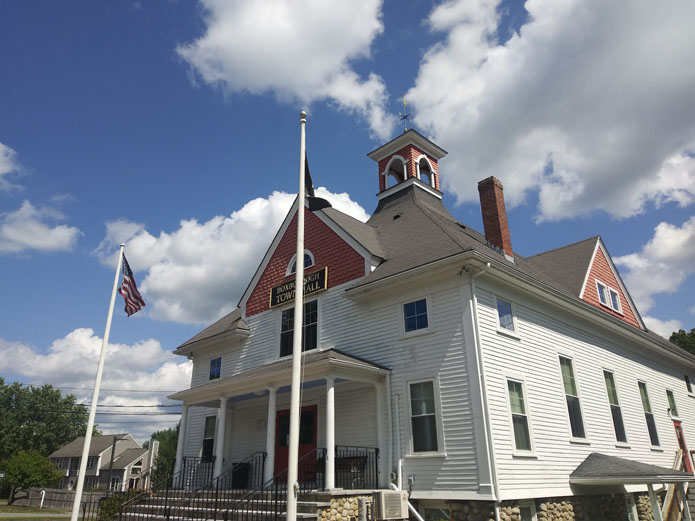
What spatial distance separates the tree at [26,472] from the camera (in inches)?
1455

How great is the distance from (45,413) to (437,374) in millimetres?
84257

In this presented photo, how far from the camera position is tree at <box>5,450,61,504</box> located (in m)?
37.0

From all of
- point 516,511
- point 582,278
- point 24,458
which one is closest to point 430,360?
point 516,511

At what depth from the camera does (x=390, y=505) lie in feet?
36.7

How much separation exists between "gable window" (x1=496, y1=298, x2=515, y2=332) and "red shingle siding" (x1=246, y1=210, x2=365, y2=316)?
4.14m

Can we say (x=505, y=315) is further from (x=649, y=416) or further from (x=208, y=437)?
(x=208, y=437)

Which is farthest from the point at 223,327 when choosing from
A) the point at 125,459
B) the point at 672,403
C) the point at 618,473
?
the point at 125,459

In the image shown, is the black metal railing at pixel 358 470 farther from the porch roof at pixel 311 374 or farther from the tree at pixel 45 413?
the tree at pixel 45 413

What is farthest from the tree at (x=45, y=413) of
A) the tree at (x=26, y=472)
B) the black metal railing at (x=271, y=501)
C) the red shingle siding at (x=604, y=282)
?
the red shingle siding at (x=604, y=282)

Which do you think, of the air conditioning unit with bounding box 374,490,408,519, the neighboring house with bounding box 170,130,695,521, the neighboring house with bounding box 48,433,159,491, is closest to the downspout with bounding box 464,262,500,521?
the neighboring house with bounding box 170,130,695,521

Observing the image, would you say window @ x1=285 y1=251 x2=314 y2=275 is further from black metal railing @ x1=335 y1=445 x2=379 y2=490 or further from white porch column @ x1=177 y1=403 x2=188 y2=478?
black metal railing @ x1=335 y1=445 x2=379 y2=490

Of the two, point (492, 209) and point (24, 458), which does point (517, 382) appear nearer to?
point (492, 209)

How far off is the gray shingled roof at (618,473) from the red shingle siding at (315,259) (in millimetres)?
8177

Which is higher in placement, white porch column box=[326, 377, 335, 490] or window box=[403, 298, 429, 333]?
window box=[403, 298, 429, 333]
